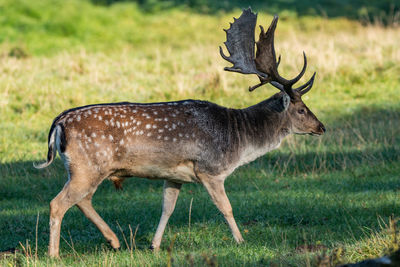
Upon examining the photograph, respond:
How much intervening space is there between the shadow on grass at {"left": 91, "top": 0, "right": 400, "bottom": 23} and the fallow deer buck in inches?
807

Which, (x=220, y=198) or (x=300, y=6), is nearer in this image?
(x=220, y=198)

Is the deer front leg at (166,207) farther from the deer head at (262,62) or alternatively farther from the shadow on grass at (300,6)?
the shadow on grass at (300,6)

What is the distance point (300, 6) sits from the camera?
30.4 metres

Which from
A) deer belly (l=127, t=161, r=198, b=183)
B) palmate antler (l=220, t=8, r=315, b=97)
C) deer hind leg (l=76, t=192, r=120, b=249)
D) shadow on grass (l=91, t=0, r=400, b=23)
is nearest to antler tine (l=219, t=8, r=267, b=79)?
palmate antler (l=220, t=8, r=315, b=97)

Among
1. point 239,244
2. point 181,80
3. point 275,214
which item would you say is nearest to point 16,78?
point 181,80

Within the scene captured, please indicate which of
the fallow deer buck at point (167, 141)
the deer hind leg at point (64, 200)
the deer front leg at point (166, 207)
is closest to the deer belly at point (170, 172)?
the fallow deer buck at point (167, 141)

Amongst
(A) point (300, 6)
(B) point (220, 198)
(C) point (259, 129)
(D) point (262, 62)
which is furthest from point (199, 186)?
(A) point (300, 6)

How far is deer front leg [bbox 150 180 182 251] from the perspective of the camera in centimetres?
750

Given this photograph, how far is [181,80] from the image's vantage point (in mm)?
15758

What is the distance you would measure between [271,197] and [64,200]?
3384mm

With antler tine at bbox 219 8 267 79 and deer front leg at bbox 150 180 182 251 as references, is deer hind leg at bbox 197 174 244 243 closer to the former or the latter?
deer front leg at bbox 150 180 182 251

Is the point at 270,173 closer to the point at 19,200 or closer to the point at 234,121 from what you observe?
the point at 234,121

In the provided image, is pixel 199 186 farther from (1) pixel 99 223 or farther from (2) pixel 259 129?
(1) pixel 99 223

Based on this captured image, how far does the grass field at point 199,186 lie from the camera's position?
7.21 metres
